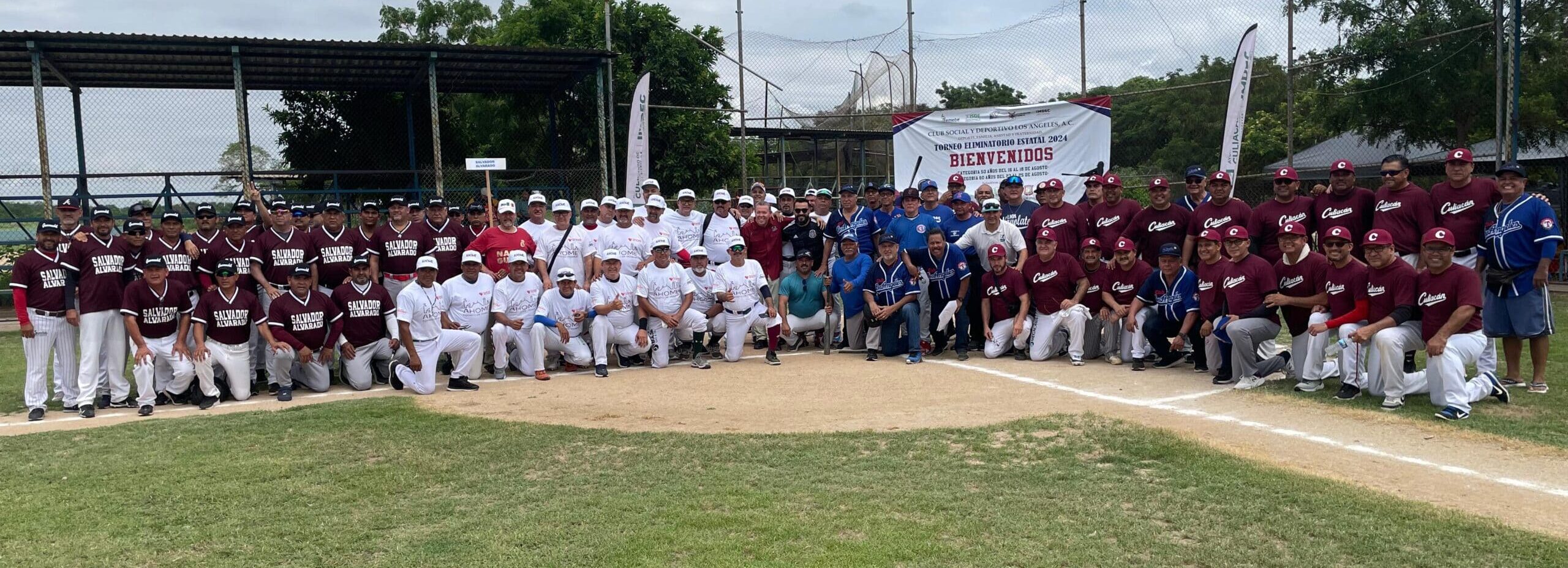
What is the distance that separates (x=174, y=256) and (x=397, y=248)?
1.90 meters

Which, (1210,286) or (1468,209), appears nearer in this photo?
(1468,209)

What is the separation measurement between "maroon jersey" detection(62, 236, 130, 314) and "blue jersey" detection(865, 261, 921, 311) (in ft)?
22.7

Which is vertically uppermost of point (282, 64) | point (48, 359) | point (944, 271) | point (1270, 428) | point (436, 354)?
point (282, 64)

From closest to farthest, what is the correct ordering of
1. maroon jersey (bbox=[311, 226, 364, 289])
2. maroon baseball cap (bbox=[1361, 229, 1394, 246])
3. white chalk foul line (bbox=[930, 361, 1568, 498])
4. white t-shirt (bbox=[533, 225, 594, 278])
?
white chalk foul line (bbox=[930, 361, 1568, 498]) → maroon baseball cap (bbox=[1361, 229, 1394, 246]) → maroon jersey (bbox=[311, 226, 364, 289]) → white t-shirt (bbox=[533, 225, 594, 278])

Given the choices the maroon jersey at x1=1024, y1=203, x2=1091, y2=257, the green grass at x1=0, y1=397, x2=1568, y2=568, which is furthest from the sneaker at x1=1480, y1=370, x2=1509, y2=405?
the maroon jersey at x1=1024, y1=203, x2=1091, y2=257

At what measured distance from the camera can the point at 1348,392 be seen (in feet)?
25.2

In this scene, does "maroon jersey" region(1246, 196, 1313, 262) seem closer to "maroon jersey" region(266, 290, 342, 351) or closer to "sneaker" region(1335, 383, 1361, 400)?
"sneaker" region(1335, 383, 1361, 400)

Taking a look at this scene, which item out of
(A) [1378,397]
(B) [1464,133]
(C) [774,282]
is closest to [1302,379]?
(A) [1378,397]

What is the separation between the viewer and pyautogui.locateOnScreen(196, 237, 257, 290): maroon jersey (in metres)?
9.25

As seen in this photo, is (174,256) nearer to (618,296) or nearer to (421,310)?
(421,310)

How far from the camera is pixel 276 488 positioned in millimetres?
5668

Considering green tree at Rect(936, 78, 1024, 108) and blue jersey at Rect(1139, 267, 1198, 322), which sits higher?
green tree at Rect(936, 78, 1024, 108)

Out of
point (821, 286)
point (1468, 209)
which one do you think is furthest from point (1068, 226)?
point (1468, 209)

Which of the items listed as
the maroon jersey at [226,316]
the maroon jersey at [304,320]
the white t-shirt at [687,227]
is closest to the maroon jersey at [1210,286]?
the white t-shirt at [687,227]
